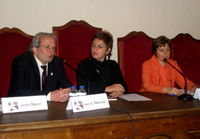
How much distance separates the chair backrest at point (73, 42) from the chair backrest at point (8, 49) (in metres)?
0.42

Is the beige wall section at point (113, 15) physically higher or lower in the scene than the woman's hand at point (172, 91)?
higher

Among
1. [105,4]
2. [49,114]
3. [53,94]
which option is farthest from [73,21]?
[49,114]

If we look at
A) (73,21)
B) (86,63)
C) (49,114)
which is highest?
(73,21)

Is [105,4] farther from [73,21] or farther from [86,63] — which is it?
[86,63]

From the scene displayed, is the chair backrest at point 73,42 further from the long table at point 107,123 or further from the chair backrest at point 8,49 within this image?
the long table at point 107,123

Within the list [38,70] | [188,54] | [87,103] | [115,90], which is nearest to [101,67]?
[115,90]

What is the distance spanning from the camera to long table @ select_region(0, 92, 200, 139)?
3.26 ft

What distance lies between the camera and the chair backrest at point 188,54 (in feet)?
9.63

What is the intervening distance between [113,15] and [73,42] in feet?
2.53

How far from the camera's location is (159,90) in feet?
6.43

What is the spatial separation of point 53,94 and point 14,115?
1.44 feet

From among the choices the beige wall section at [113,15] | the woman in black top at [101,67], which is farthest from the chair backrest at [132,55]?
the woman in black top at [101,67]

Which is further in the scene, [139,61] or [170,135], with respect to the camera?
[139,61]

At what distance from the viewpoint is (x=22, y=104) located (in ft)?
3.97
